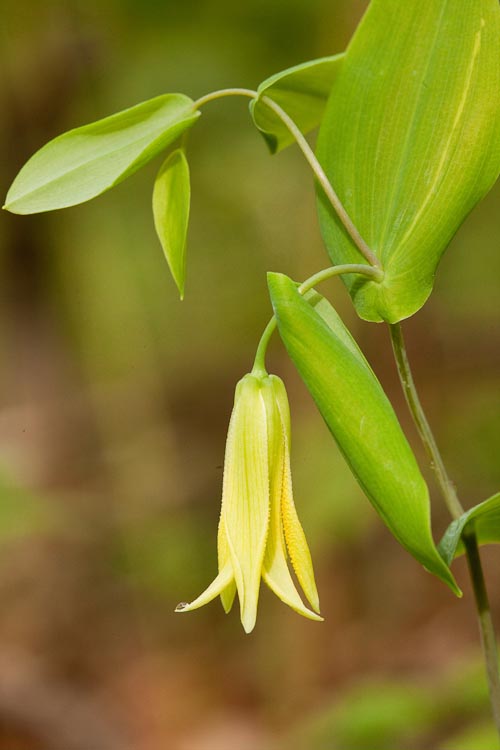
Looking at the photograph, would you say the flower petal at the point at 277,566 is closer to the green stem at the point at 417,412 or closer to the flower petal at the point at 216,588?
the flower petal at the point at 216,588

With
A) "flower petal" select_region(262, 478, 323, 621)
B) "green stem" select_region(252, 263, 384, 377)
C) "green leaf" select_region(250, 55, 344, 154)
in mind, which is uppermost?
"green leaf" select_region(250, 55, 344, 154)

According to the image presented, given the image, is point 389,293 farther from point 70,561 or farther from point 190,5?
point 190,5

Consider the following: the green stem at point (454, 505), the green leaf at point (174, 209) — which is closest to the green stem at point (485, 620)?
the green stem at point (454, 505)

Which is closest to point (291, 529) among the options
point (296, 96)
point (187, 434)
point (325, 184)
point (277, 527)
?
point (277, 527)

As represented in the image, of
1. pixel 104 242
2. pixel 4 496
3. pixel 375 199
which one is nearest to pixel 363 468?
pixel 375 199

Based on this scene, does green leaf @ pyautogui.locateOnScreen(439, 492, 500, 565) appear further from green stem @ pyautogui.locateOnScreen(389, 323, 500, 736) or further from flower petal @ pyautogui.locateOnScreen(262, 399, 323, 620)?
flower petal @ pyautogui.locateOnScreen(262, 399, 323, 620)

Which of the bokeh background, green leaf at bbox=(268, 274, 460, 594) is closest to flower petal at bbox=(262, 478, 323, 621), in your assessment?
green leaf at bbox=(268, 274, 460, 594)
